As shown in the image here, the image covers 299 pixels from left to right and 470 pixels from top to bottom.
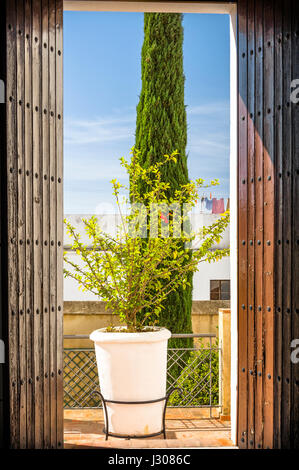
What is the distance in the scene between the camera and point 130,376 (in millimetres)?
2947

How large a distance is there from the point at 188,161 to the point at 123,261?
2.07m

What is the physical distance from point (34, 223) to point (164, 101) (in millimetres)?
3237

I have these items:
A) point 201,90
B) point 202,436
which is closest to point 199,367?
point 202,436

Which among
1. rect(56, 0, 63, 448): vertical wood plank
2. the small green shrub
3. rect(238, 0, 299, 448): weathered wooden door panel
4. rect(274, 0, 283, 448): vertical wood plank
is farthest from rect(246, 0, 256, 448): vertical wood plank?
the small green shrub

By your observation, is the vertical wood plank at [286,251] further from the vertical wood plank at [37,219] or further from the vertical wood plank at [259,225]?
the vertical wood plank at [37,219]

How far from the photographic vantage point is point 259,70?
2.38 m

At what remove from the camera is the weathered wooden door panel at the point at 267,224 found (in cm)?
229

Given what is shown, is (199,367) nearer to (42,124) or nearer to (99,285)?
(99,285)

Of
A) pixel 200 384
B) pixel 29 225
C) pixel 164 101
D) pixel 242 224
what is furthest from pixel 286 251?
pixel 164 101

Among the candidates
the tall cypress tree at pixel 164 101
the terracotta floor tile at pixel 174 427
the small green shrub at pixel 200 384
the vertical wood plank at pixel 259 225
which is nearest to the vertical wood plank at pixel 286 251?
the vertical wood plank at pixel 259 225

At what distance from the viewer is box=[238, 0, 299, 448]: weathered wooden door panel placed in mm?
2289

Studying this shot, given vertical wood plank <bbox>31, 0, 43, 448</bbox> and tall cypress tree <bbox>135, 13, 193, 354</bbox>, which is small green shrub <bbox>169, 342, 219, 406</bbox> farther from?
vertical wood plank <bbox>31, 0, 43, 448</bbox>

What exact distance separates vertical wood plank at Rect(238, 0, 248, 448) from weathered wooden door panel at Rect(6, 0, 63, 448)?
0.92 metres

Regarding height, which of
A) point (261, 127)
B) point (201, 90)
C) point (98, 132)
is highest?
point (201, 90)
